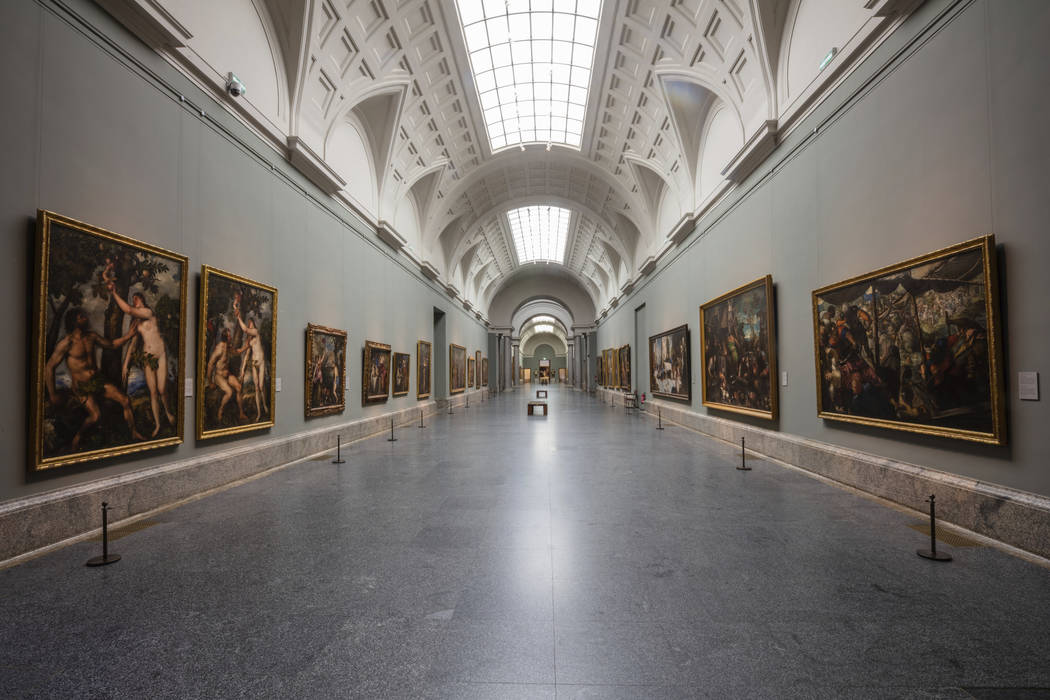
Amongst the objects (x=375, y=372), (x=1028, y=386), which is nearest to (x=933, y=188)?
(x=1028, y=386)

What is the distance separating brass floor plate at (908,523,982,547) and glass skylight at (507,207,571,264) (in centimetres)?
2712

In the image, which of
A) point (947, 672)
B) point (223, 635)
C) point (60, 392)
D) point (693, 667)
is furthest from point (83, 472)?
point (947, 672)

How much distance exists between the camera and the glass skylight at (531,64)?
1377 centimetres

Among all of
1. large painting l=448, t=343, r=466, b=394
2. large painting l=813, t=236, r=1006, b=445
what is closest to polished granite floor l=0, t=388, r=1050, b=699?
large painting l=813, t=236, r=1006, b=445

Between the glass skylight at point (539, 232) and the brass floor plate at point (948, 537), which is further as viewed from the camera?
the glass skylight at point (539, 232)

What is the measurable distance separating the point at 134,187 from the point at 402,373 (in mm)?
11963

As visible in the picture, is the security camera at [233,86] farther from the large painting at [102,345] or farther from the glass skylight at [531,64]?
the glass skylight at [531,64]

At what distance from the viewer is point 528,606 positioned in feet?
11.5

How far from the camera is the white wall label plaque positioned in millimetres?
4488

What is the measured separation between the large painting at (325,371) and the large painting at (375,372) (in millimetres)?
1514

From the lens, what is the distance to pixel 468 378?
32094 mm

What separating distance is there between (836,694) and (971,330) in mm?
4651

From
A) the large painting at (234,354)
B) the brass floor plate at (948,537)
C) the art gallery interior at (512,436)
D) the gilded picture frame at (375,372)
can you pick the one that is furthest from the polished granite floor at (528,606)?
the gilded picture frame at (375,372)

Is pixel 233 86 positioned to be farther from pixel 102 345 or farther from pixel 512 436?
pixel 512 436
